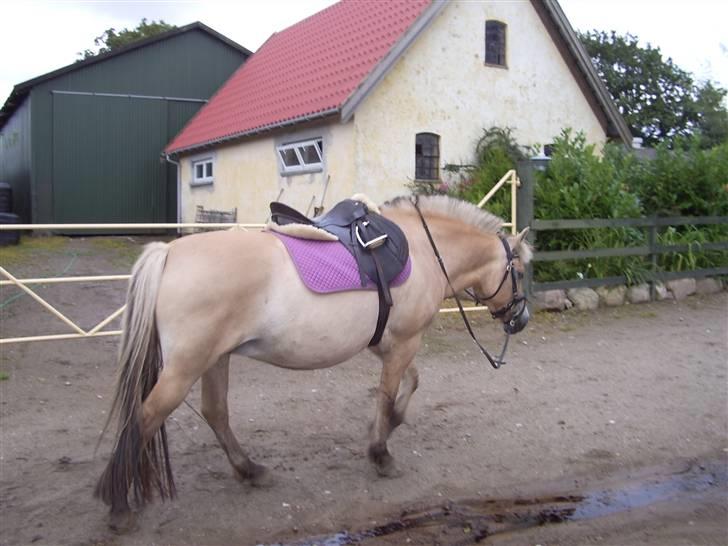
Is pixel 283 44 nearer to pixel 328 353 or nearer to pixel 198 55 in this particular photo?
pixel 198 55

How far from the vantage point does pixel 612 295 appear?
Answer: 10.7 metres

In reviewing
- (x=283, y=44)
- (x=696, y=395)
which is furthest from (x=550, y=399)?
(x=283, y=44)

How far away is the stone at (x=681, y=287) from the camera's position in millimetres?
11352

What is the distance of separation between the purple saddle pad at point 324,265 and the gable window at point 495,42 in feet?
38.0

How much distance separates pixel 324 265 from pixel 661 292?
860 cm

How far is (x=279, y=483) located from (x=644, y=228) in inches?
356

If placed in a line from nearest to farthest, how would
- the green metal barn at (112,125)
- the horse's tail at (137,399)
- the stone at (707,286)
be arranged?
the horse's tail at (137,399) < the stone at (707,286) < the green metal barn at (112,125)

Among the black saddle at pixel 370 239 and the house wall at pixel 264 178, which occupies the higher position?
the house wall at pixel 264 178

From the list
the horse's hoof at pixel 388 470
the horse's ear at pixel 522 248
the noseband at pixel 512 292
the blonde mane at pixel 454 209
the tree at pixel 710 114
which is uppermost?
the tree at pixel 710 114

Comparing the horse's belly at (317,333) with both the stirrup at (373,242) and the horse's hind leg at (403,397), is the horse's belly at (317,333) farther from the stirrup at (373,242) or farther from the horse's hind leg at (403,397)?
the horse's hind leg at (403,397)

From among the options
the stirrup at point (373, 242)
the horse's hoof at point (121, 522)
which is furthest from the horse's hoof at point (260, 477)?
the stirrup at point (373, 242)

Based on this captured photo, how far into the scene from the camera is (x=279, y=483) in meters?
4.52

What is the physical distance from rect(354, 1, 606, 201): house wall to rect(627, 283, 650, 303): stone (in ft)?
14.5

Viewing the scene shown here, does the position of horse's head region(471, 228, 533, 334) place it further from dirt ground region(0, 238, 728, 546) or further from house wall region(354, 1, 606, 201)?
house wall region(354, 1, 606, 201)
